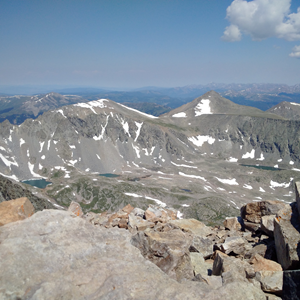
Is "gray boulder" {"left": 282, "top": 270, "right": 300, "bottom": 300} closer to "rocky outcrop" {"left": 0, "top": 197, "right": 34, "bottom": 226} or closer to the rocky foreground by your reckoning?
the rocky foreground

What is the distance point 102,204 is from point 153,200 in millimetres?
37217

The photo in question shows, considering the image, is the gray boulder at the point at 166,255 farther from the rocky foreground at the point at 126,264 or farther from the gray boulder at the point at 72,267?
the gray boulder at the point at 72,267

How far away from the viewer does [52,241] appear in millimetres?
12195

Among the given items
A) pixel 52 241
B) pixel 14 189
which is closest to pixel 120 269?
pixel 52 241

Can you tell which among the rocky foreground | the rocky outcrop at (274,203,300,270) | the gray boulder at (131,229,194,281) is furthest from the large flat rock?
the rocky outcrop at (274,203,300,270)

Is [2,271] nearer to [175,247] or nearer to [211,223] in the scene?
[175,247]

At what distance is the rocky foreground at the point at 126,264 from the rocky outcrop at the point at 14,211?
0.06 meters

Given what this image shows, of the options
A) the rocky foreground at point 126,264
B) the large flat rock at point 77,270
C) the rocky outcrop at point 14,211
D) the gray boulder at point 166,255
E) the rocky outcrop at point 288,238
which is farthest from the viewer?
the rocky outcrop at point 14,211

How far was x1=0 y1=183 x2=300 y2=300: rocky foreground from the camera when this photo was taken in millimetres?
9281

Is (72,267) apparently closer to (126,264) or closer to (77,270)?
(77,270)

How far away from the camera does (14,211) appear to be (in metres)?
15.2

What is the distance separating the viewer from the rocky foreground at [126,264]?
928 centimetres

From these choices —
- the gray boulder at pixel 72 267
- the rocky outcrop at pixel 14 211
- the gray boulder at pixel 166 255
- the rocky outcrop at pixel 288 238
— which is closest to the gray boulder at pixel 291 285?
the rocky outcrop at pixel 288 238

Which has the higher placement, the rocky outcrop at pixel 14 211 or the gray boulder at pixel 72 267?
the rocky outcrop at pixel 14 211
